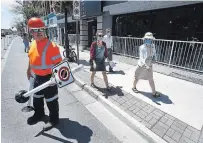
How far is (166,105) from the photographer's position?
4.02 metres

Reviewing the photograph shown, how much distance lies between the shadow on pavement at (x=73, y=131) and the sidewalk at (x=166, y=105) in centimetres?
111

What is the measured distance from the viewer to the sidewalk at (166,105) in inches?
122

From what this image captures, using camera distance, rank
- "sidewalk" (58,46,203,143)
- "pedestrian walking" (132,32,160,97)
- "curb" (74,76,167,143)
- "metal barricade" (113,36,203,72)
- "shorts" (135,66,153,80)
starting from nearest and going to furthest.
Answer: "curb" (74,76,167,143) → "sidewalk" (58,46,203,143) → "pedestrian walking" (132,32,160,97) → "shorts" (135,66,153,80) → "metal barricade" (113,36,203,72)

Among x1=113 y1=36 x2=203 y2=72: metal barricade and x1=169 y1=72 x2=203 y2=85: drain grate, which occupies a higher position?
x1=113 y1=36 x2=203 y2=72: metal barricade

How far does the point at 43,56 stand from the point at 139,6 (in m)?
6.12

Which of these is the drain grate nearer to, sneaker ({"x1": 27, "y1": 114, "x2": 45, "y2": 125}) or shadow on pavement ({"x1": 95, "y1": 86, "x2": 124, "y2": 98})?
shadow on pavement ({"x1": 95, "y1": 86, "x2": 124, "y2": 98})

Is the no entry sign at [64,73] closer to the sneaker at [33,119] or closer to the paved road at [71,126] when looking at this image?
the paved road at [71,126]

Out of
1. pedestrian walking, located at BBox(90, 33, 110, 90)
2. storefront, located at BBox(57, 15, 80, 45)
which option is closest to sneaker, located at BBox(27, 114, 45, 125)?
pedestrian walking, located at BBox(90, 33, 110, 90)

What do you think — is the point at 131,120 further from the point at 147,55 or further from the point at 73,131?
the point at 147,55

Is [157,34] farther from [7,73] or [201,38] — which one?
[7,73]

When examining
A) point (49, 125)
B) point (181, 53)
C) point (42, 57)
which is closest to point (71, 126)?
point (49, 125)

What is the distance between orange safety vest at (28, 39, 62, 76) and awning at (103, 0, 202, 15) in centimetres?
541

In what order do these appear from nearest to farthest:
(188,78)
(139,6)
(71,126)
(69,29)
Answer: (71,126), (188,78), (139,6), (69,29)

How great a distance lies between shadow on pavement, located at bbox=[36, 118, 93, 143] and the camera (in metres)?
2.93
